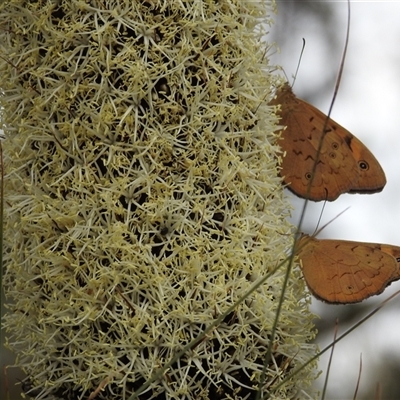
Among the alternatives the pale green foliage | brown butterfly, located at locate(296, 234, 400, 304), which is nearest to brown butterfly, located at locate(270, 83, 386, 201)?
brown butterfly, located at locate(296, 234, 400, 304)

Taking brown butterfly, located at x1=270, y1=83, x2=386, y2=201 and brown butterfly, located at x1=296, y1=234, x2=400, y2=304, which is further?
brown butterfly, located at x1=270, y1=83, x2=386, y2=201

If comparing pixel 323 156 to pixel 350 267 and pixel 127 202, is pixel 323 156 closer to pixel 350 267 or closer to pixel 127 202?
pixel 350 267

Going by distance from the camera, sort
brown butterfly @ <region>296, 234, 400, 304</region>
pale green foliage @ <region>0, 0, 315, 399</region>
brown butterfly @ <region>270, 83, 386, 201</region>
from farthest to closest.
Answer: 1. brown butterfly @ <region>270, 83, 386, 201</region>
2. brown butterfly @ <region>296, 234, 400, 304</region>
3. pale green foliage @ <region>0, 0, 315, 399</region>

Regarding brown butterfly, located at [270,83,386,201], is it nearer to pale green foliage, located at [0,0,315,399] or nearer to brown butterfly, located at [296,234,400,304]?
brown butterfly, located at [296,234,400,304]

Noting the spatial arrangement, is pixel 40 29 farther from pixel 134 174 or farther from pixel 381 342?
pixel 381 342

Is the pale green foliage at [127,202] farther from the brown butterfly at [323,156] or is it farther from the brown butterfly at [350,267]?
the brown butterfly at [323,156]

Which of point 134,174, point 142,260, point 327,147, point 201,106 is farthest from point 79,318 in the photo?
point 327,147
